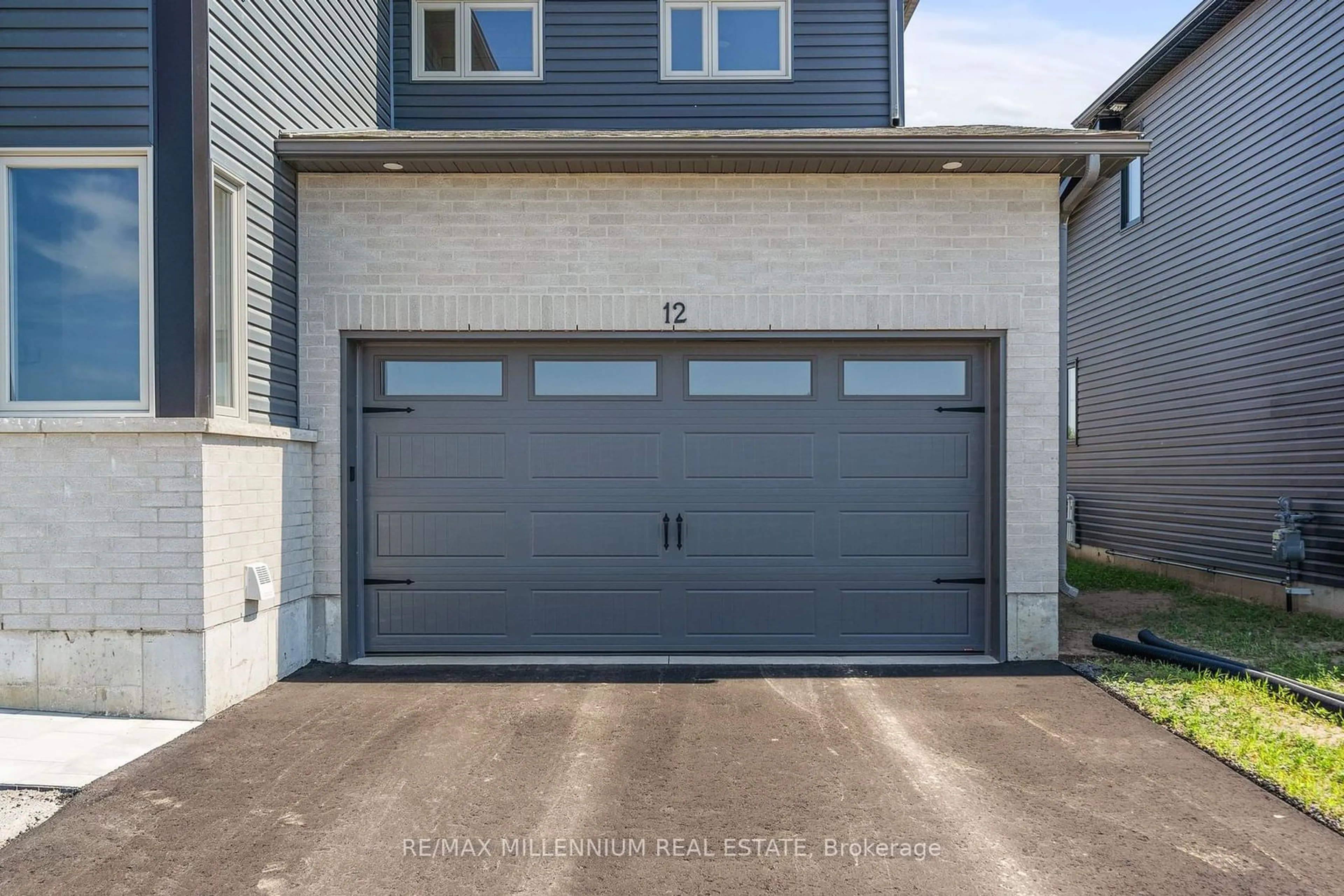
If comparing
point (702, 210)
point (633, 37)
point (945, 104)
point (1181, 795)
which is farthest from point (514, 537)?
point (945, 104)

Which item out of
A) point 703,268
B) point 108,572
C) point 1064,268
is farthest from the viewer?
point 1064,268

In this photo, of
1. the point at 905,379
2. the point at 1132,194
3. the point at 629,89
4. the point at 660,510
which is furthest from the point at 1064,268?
the point at 1132,194

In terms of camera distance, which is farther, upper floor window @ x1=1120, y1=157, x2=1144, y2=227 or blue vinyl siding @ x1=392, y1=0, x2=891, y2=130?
upper floor window @ x1=1120, y1=157, x2=1144, y2=227

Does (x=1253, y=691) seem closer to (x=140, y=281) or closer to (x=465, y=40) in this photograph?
(x=140, y=281)

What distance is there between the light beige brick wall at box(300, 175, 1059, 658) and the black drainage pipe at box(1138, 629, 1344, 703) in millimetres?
801

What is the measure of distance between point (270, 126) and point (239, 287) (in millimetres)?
1271

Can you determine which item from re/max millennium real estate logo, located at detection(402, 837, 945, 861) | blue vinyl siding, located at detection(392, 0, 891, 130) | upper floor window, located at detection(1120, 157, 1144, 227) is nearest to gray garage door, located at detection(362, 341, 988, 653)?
re/max millennium real estate logo, located at detection(402, 837, 945, 861)

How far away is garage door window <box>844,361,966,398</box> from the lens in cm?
654

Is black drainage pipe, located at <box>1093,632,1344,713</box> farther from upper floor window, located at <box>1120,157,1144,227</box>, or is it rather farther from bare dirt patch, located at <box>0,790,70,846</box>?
upper floor window, located at <box>1120,157,1144,227</box>

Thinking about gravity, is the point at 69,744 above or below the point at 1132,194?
below

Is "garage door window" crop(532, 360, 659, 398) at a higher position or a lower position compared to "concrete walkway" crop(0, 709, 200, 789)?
higher

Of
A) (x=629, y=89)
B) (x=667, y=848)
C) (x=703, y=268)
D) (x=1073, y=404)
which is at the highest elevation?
(x=629, y=89)

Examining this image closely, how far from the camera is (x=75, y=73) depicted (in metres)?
4.99

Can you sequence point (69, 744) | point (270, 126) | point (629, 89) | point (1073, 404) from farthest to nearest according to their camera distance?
point (1073, 404) < point (629, 89) < point (270, 126) < point (69, 744)
